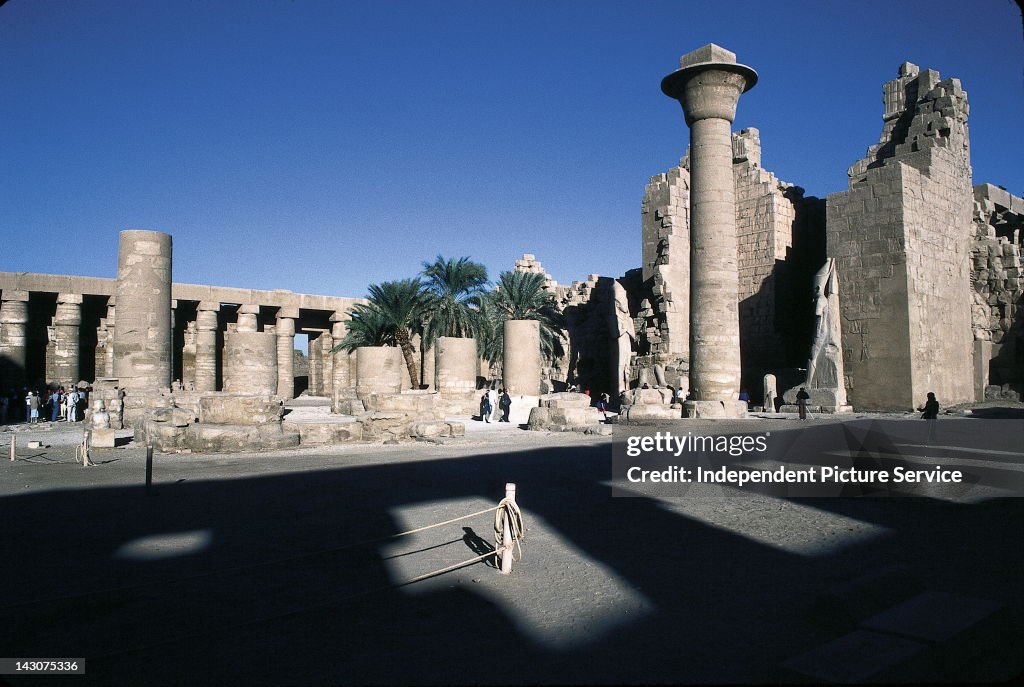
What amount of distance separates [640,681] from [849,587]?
5.21ft

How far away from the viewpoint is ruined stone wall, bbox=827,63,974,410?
1775 centimetres

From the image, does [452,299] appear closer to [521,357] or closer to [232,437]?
[521,357]

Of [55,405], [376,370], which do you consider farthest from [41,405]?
[376,370]

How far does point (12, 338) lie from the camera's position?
79.7 feet

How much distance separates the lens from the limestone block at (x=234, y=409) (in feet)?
43.9

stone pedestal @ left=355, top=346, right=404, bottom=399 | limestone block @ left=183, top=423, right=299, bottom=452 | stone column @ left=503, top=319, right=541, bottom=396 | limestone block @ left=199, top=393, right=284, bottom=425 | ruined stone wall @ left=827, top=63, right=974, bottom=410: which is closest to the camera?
limestone block @ left=183, top=423, right=299, bottom=452

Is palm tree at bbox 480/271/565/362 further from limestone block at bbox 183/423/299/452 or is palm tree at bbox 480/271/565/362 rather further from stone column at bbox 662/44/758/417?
limestone block at bbox 183/423/299/452

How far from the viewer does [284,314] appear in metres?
30.0

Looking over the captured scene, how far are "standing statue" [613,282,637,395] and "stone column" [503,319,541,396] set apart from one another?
2.69 metres

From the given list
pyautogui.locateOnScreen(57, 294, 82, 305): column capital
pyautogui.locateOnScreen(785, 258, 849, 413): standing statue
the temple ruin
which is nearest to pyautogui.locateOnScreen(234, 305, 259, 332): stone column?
the temple ruin

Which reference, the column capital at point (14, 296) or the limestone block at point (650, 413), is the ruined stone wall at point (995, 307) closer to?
the limestone block at point (650, 413)

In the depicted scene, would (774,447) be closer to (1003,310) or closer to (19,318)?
(1003,310)

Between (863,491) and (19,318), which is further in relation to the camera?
(19,318)

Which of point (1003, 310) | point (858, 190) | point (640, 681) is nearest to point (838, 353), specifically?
point (858, 190)
